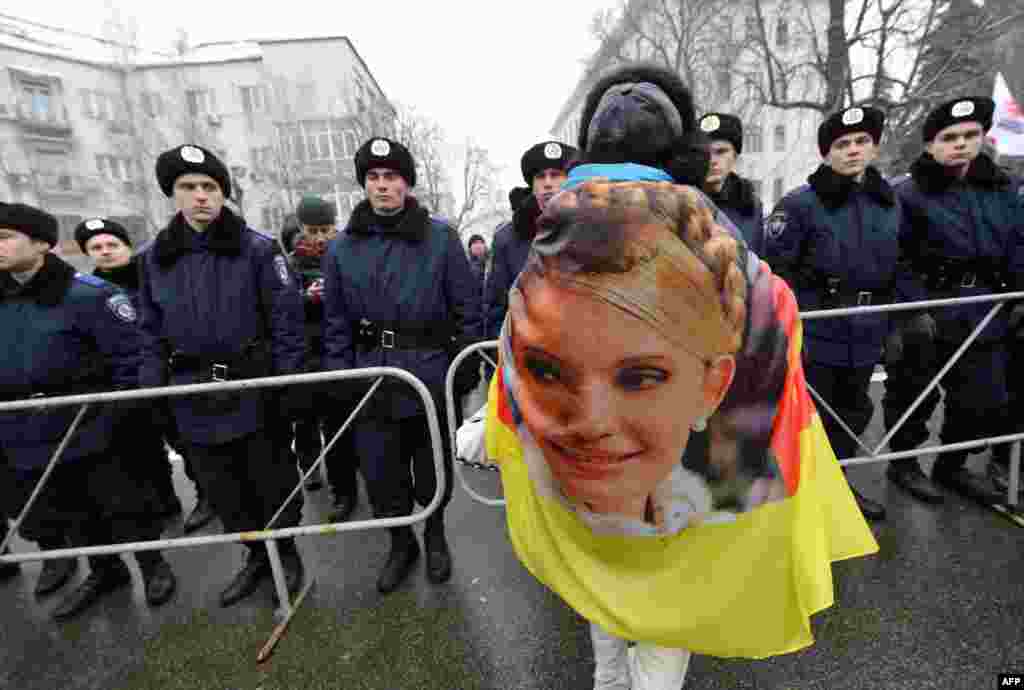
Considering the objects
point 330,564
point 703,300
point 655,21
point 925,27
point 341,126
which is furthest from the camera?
point 341,126

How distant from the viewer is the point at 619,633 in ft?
4.62

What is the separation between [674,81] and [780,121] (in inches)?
Result: 1589

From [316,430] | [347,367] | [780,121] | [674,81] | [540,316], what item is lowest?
[316,430]

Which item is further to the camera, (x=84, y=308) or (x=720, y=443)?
(x=84, y=308)

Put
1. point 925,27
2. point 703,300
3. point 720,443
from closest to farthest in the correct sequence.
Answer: point 703,300
point 720,443
point 925,27

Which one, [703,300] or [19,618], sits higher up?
[703,300]

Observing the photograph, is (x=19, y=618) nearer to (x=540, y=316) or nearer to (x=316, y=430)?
(x=316, y=430)

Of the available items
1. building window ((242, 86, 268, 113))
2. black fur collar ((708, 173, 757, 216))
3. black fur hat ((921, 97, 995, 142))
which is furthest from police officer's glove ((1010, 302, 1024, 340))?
building window ((242, 86, 268, 113))

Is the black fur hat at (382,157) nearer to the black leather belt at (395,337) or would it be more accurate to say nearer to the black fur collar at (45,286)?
the black leather belt at (395,337)

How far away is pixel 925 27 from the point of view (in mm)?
11258

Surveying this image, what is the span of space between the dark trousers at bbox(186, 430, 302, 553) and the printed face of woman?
2220mm

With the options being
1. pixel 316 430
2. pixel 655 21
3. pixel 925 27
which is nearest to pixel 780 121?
pixel 655 21

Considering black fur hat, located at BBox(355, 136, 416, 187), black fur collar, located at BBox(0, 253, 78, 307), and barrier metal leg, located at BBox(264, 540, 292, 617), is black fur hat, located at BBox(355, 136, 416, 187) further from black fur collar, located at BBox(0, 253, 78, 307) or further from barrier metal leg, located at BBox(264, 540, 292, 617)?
barrier metal leg, located at BBox(264, 540, 292, 617)

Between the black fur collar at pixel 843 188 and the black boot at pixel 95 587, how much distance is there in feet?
14.8
